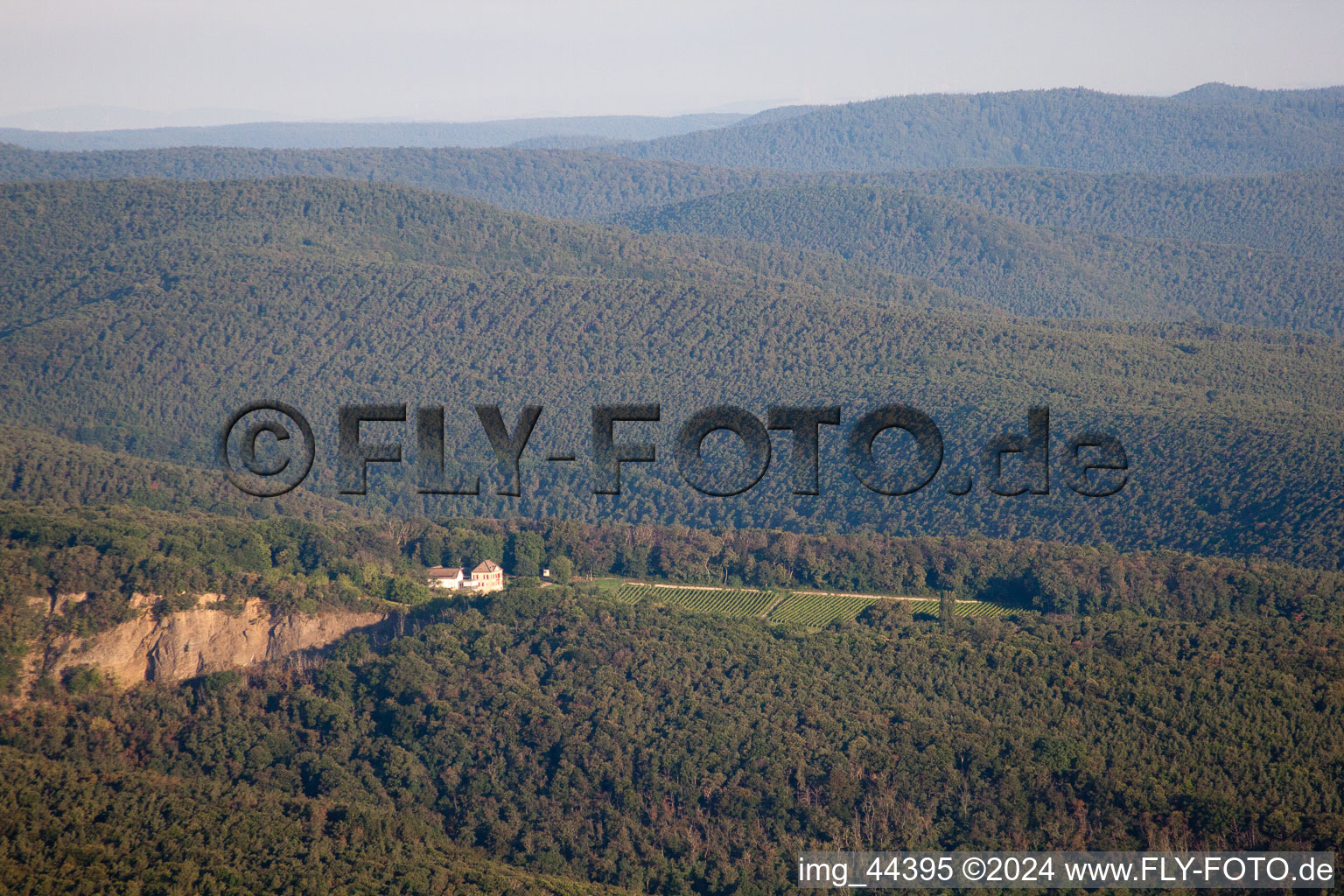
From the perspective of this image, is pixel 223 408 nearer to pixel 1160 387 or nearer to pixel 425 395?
pixel 425 395

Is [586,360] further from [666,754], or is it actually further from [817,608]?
[666,754]

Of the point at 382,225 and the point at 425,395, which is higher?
the point at 382,225

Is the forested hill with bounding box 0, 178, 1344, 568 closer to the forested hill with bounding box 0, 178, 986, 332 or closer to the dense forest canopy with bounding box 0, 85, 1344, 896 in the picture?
the forested hill with bounding box 0, 178, 986, 332

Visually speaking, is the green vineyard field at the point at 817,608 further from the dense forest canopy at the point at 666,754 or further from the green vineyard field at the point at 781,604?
the dense forest canopy at the point at 666,754

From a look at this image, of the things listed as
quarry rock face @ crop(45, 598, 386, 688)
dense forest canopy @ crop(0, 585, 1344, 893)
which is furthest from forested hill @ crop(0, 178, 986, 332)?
dense forest canopy @ crop(0, 585, 1344, 893)

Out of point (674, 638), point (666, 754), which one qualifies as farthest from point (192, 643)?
point (666, 754)

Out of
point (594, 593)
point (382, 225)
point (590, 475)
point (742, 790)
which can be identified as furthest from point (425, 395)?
point (742, 790)
